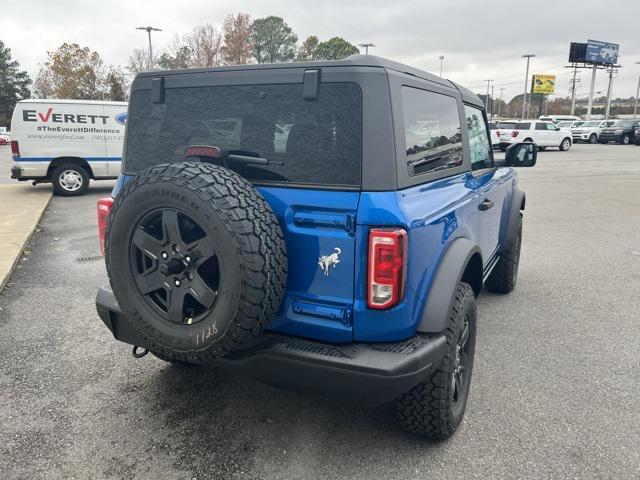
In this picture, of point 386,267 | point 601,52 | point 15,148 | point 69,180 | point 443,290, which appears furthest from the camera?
point 601,52

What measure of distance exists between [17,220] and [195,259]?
771 cm

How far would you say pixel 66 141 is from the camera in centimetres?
1123

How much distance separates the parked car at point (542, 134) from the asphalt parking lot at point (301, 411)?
23206mm

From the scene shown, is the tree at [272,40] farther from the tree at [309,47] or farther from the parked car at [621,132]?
the parked car at [621,132]

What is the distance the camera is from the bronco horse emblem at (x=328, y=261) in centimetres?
220

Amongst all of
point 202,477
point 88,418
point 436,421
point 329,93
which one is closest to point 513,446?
point 436,421

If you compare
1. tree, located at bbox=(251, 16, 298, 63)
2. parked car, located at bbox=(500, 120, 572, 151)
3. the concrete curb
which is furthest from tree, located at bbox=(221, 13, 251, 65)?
the concrete curb

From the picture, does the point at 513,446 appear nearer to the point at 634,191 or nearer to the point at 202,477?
the point at 202,477

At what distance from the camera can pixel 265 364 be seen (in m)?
2.32

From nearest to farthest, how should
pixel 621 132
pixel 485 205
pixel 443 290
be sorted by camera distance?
1. pixel 443 290
2. pixel 485 205
3. pixel 621 132

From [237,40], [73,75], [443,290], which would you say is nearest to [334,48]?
[237,40]

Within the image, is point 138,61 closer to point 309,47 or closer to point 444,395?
point 309,47

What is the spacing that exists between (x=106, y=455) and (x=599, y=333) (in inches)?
146

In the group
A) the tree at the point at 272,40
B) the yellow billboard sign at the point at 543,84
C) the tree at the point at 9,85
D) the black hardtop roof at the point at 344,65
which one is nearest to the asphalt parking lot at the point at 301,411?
the black hardtop roof at the point at 344,65
